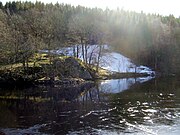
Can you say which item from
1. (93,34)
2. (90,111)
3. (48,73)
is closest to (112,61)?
(93,34)

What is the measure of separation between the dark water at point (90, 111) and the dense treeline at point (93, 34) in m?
18.7

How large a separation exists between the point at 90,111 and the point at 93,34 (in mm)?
56497

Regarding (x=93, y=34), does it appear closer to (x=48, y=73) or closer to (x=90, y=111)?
(x=48, y=73)

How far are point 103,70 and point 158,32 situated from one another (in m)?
33.7

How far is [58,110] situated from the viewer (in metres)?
46.2

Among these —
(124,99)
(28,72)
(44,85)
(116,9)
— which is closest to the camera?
(124,99)

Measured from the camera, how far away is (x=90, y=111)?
45.4 meters

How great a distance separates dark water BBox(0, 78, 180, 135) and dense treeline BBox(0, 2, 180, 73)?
61.3 ft

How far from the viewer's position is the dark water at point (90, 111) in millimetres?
35688

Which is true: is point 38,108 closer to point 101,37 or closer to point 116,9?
point 101,37

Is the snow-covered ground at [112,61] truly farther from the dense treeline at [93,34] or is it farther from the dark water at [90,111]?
the dark water at [90,111]

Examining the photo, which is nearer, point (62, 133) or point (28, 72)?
point (62, 133)

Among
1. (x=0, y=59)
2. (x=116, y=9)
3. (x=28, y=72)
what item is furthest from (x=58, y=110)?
(x=116, y=9)

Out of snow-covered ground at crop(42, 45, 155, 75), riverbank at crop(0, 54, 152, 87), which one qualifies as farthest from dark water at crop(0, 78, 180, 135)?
snow-covered ground at crop(42, 45, 155, 75)
